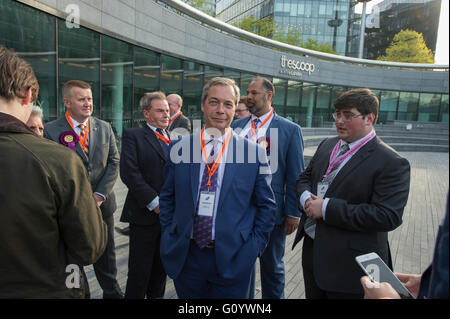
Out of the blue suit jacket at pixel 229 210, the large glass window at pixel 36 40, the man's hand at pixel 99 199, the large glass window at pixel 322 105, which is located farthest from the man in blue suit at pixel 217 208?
the large glass window at pixel 322 105

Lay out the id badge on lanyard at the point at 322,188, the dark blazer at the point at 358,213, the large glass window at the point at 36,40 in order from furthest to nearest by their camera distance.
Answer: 1. the large glass window at the point at 36,40
2. the id badge on lanyard at the point at 322,188
3. the dark blazer at the point at 358,213

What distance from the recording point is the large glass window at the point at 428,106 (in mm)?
26328

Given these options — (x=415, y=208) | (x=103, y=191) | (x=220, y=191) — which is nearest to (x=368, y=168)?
(x=220, y=191)

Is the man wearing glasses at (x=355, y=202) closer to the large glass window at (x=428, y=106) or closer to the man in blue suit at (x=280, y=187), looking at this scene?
the man in blue suit at (x=280, y=187)

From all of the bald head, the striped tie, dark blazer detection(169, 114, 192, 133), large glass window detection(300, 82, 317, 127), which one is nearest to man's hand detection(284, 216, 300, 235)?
the striped tie

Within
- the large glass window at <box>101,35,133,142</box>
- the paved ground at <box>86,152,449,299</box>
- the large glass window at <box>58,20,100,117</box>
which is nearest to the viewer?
the paved ground at <box>86,152,449,299</box>

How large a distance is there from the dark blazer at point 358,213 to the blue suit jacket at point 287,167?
2.65ft

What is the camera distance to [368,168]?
1.92m

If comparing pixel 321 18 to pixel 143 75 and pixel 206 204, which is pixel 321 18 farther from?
pixel 206 204

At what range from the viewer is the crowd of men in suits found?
1.26 metres

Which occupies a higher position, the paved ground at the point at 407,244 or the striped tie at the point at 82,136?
the striped tie at the point at 82,136

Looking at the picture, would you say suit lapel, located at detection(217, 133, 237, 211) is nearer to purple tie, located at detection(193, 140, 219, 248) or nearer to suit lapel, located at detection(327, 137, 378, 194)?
purple tie, located at detection(193, 140, 219, 248)

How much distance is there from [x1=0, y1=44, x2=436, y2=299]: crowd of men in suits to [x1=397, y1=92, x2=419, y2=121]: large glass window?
28.1 m

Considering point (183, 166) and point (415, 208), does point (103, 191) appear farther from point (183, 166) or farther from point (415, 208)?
point (415, 208)
